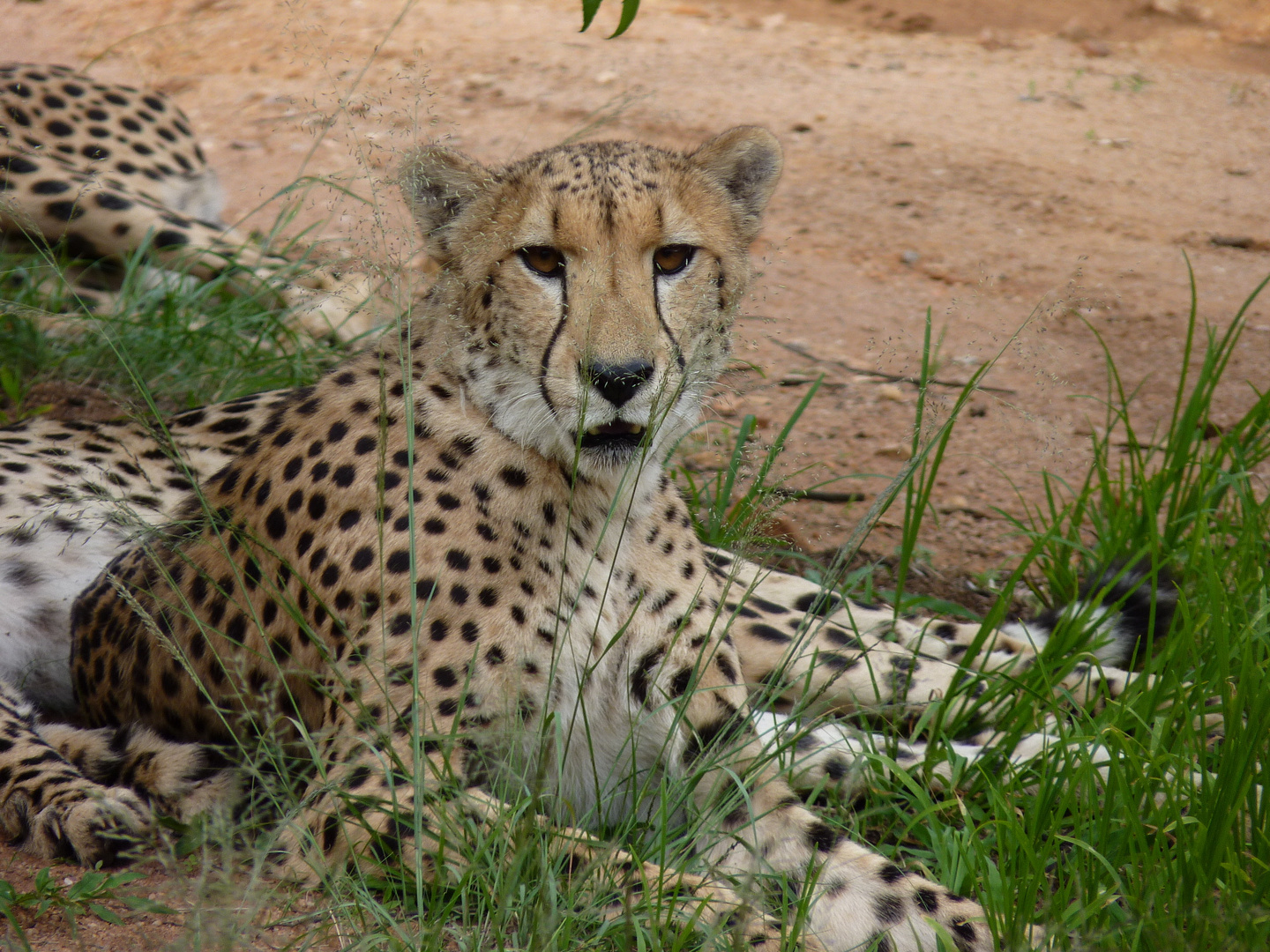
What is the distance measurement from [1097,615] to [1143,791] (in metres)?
0.69

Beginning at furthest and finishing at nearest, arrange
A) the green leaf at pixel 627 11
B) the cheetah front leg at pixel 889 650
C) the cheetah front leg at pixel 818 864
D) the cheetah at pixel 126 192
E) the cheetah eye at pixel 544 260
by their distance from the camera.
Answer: the cheetah at pixel 126 192, the cheetah front leg at pixel 889 650, the cheetah eye at pixel 544 260, the cheetah front leg at pixel 818 864, the green leaf at pixel 627 11

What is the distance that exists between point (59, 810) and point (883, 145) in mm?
4936

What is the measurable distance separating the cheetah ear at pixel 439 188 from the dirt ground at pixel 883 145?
156 mm

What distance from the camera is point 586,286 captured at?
6.46 feet

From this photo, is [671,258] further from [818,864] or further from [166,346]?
[166,346]

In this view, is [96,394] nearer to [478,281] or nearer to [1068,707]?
[478,281]

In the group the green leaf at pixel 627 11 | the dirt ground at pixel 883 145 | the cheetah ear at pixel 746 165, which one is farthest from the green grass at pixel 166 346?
the green leaf at pixel 627 11

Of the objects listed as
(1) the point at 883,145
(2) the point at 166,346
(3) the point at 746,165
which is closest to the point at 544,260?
(3) the point at 746,165

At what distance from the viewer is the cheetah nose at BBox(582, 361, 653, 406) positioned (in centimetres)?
187

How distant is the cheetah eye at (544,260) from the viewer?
2.05 meters

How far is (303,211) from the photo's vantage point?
4.79 meters

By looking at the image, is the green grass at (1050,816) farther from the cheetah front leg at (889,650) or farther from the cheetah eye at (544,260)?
the cheetah eye at (544,260)

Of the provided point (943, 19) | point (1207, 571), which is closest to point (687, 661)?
point (1207, 571)

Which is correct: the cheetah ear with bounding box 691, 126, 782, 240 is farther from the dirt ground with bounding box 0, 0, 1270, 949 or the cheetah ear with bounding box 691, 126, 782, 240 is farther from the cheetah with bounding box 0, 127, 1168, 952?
the dirt ground with bounding box 0, 0, 1270, 949
